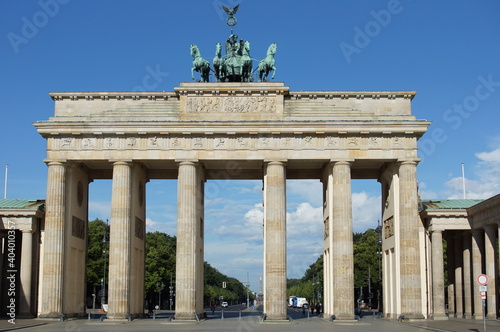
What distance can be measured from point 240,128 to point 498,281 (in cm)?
2217

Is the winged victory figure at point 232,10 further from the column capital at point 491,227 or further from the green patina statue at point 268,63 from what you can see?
the column capital at point 491,227

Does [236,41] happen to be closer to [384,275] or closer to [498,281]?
[384,275]

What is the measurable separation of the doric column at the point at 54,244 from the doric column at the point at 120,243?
364 centimetres

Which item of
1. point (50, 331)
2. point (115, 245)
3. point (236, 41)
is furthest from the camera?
point (236, 41)

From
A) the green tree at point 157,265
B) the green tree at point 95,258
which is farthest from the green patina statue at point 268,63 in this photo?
the green tree at point 157,265

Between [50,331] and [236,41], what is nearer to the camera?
[50,331]

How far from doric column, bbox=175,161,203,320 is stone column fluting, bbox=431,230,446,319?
17733 millimetres

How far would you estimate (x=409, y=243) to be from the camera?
4834 cm

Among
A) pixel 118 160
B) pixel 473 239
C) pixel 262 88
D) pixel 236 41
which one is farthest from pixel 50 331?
pixel 473 239

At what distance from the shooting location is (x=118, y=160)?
4972 centimetres

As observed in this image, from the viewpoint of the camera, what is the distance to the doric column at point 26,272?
4862cm

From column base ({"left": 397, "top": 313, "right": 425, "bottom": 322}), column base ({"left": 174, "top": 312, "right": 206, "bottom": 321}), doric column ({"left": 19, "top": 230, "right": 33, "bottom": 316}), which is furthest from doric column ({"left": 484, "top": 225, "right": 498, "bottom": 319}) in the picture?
doric column ({"left": 19, "top": 230, "right": 33, "bottom": 316})

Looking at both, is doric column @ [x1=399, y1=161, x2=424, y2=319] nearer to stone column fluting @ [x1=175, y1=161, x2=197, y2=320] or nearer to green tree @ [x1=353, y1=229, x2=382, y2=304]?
stone column fluting @ [x1=175, y1=161, x2=197, y2=320]

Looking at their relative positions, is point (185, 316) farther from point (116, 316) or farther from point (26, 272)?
point (26, 272)
